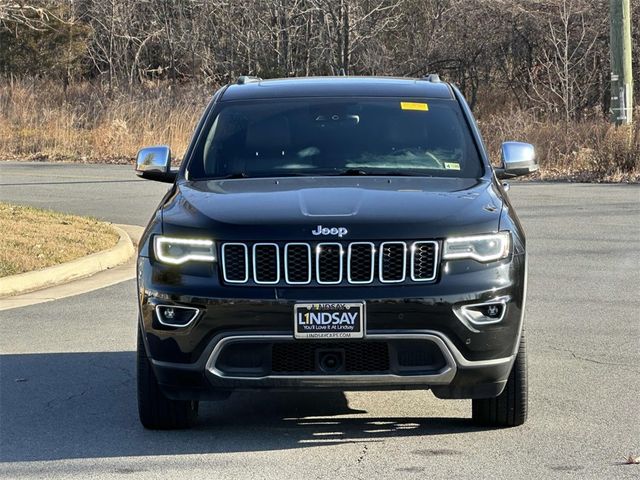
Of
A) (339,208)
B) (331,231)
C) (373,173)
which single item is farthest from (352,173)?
(331,231)

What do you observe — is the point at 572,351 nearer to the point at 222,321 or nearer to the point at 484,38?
the point at 222,321

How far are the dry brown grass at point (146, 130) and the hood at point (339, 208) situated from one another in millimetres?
16164

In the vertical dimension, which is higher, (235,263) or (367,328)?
(235,263)

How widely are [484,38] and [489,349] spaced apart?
30778 millimetres

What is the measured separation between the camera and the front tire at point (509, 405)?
6.07 m

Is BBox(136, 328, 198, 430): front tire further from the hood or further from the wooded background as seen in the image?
the wooded background

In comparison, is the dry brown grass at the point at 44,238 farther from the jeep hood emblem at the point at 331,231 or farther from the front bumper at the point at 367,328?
the jeep hood emblem at the point at 331,231

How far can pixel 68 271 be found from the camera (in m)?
12.1

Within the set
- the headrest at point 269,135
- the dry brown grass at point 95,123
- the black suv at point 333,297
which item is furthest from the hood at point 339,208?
the dry brown grass at point 95,123

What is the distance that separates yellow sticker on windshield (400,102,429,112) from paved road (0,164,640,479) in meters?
1.63

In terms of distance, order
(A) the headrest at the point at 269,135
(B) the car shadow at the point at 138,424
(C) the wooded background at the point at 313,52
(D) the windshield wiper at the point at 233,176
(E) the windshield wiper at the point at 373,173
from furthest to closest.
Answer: (C) the wooded background at the point at 313,52, (A) the headrest at the point at 269,135, (D) the windshield wiper at the point at 233,176, (E) the windshield wiper at the point at 373,173, (B) the car shadow at the point at 138,424

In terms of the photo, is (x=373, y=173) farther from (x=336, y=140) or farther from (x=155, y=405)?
(x=155, y=405)

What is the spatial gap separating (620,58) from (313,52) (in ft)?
62.3

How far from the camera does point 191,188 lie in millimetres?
6574
